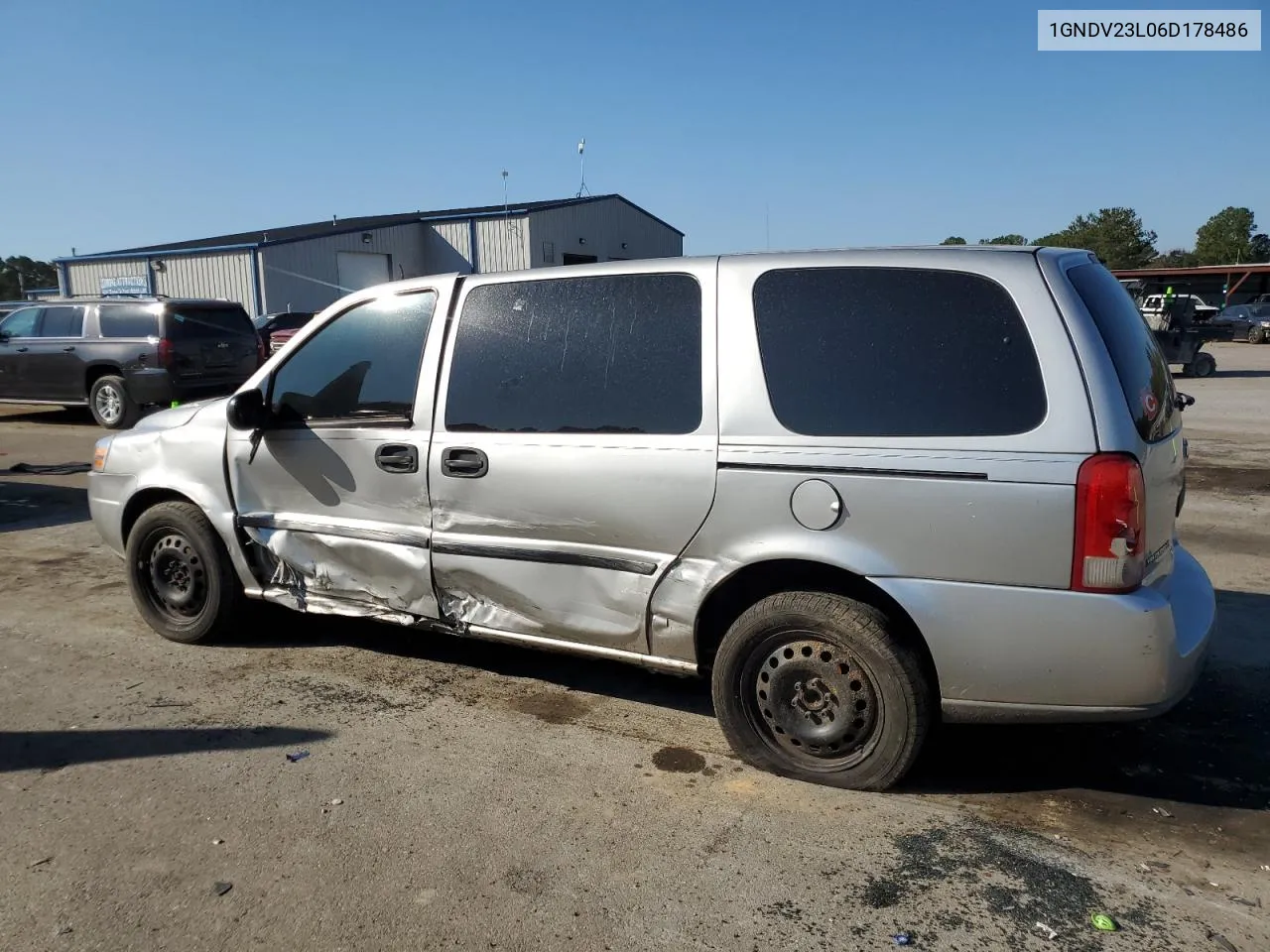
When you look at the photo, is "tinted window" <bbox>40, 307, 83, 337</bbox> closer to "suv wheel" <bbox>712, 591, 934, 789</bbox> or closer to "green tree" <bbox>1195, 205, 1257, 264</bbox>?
"suv wheel" <bbox>712, 591, 934, 789</bbox>

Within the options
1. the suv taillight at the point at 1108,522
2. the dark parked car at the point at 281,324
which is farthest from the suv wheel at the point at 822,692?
the dark parked car at the point at 281,324

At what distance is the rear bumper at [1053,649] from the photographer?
9.78ft

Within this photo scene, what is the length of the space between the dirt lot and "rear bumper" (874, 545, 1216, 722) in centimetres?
44

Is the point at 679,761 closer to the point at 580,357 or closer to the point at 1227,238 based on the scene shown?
the point at 580,357

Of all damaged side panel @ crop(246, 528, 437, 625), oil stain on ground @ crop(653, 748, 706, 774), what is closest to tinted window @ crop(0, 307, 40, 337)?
damaged side panel @ crop(246, 528, 437, 625)

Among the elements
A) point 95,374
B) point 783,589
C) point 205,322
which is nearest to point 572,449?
point 783,589

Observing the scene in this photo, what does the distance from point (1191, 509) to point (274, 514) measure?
7.23 meters

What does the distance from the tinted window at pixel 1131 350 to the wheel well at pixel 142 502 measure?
421cm

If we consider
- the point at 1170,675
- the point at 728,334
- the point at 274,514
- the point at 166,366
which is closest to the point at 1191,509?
the point at 1170,675

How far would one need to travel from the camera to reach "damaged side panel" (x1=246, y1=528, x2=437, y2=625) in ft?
14.0

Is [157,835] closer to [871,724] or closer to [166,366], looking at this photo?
[871,724]

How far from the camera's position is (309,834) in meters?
3.18

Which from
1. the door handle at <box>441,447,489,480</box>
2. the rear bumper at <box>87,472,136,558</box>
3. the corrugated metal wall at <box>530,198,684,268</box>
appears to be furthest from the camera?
the corrugated metal wall at <box>530,198,684,268</box>

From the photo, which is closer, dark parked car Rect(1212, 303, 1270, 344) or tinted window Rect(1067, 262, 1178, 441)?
tinted window Rect(1067, 262, 1178, 441)
